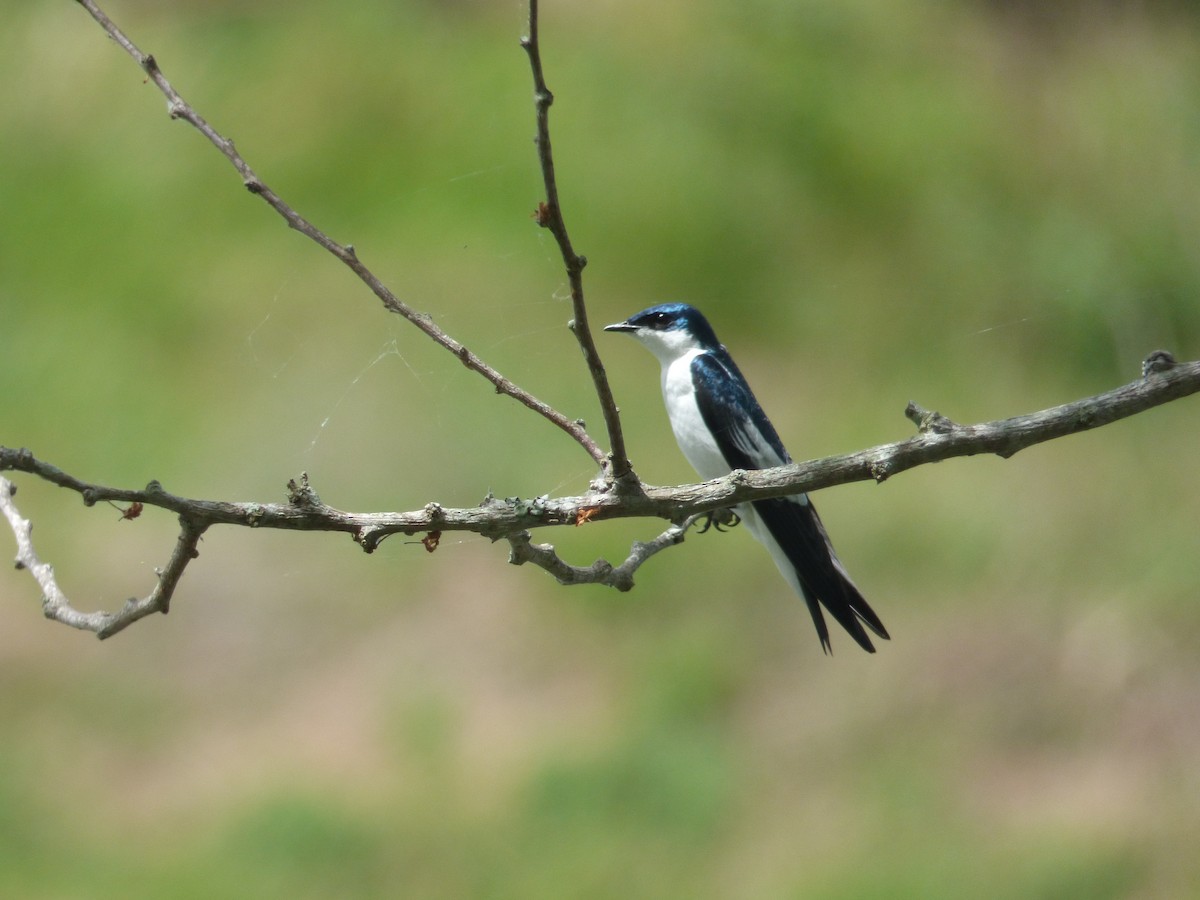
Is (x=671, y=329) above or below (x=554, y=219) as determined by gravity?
above

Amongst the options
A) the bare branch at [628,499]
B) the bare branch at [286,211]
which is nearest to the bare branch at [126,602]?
the bare branch at [628,499]

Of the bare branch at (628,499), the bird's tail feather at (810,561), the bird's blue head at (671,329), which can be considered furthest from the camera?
the bird's blue head at (671,329)

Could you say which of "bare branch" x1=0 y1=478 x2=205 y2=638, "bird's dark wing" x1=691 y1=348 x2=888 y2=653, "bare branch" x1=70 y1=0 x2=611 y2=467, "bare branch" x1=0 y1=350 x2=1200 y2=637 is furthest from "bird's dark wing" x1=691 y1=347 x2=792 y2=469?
"bare branch" x1=0 y1=478 x2=205 y2=638

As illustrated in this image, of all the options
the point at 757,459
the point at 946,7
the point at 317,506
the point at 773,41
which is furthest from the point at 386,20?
the point at 317,506

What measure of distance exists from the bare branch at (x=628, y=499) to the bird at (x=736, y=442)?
0.90 meters

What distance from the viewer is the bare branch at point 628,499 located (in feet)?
5.32

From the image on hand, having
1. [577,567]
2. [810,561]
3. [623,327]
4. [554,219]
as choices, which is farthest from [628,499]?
[623,327]

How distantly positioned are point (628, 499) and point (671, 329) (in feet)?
4.62

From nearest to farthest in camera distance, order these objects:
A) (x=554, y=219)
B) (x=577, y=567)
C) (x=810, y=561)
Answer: (x=554, y=219)
(x=577, y=567)
(x=810, y=561)

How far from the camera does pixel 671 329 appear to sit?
10.3ft

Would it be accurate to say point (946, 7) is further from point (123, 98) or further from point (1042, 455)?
point (123, 98)

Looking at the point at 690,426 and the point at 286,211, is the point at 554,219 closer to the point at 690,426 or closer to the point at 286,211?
the point at 286,211

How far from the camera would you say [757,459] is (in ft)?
9.64

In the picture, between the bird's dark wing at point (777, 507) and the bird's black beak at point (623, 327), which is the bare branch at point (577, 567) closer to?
the bird's dark wing at point (777, 507)
